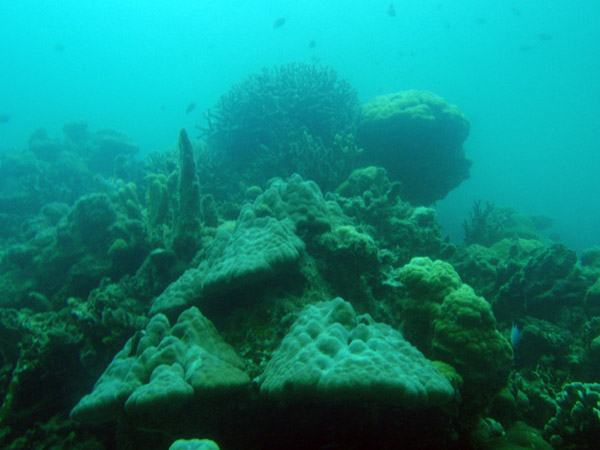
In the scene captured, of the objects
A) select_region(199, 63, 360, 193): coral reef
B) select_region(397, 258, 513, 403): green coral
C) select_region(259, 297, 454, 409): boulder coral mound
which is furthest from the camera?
select_region(199, 63, 360, 193): coral reef

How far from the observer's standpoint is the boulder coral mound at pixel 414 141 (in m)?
9.08

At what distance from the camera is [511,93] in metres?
101

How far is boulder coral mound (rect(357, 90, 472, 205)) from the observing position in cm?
908

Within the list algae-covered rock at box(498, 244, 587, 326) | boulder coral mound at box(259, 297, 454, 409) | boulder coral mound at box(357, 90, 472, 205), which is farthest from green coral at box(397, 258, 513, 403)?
boulder coral mound at box(357, 90, 472, 205)

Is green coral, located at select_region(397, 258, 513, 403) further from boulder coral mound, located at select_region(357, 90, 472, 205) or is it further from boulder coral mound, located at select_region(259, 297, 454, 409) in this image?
boulder coral mound, located at select_region(357, 90, 472, 205)

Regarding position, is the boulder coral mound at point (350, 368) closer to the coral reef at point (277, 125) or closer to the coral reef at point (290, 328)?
the coral reef at point (290, 328)

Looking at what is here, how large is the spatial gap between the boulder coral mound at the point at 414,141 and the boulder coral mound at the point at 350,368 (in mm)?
7162

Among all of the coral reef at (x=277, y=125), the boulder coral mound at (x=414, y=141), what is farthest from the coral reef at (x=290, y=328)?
the boulder coral mound at (x=414, y=141)

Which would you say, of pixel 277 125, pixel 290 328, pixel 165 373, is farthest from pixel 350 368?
pixel 277 125

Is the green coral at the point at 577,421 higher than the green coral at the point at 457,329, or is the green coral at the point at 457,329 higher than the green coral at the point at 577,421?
the green coral at the point at 457,329

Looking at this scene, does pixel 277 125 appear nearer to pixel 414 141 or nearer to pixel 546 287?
pixel 414 141

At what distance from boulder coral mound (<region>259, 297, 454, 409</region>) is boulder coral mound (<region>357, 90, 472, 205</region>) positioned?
Answer: 23.5 ft

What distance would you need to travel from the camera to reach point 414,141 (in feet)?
29.9

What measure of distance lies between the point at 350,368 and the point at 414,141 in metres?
8.36
